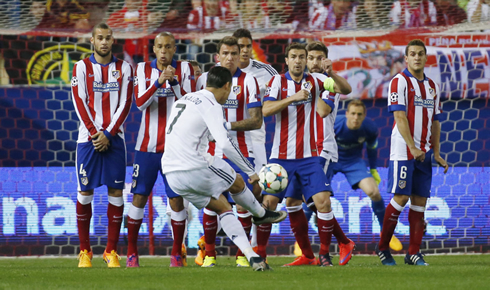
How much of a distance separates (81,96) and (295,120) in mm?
1932

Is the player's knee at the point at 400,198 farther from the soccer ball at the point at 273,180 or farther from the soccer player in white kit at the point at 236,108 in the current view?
the soccer player in white kit at the point at 236,108

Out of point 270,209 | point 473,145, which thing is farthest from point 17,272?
point 473,145

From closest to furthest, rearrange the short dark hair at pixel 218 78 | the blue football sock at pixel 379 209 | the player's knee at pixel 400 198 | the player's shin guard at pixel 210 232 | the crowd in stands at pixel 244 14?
the short dark hair at pixel 218 78 → the player's knee at pixel 400 198 → the player's shin guard at pixel 210 232 → the blue football sock at pixel 379 209 → the crowd in stands at pixel 244 14

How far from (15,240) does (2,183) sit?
0.71 metres

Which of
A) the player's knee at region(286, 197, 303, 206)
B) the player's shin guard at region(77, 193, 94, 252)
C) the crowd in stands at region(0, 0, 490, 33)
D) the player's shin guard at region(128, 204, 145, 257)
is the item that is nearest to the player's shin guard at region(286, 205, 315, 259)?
the player's knee at region(286, 197, 303, 206)

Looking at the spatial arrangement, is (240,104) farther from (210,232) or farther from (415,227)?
(415,227)

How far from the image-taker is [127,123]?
10.0 meters

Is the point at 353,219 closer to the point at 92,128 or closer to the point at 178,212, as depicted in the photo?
the point at 178,212

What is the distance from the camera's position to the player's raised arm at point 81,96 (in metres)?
6.51

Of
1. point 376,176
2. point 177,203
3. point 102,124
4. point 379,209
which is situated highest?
point 102,124

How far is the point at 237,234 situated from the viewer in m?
5.59

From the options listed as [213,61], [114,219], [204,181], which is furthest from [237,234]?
[213,61]

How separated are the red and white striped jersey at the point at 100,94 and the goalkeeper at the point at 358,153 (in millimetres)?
3067

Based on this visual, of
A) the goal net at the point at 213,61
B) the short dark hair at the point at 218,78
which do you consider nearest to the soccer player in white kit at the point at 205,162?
the short dark hair at the point at 218,78
